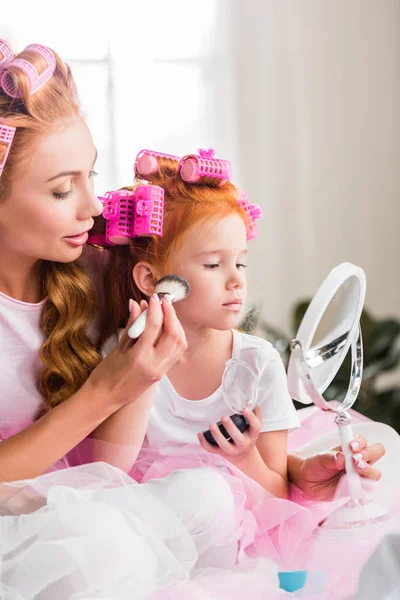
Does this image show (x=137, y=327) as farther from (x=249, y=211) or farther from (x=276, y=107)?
(x=276, y=107)

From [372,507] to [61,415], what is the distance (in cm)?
39

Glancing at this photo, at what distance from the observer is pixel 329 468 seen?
102 cm

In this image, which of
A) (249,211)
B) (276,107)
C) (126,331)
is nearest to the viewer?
(126,331)

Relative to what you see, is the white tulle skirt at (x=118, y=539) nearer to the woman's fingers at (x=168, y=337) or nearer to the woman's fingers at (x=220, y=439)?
the woman's fingers at (x=220, y=439)

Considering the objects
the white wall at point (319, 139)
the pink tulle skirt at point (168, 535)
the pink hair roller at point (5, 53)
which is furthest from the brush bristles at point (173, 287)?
the white wall at point (319, 139)

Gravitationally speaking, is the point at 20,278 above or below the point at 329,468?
above

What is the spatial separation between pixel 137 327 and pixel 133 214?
0.22 m

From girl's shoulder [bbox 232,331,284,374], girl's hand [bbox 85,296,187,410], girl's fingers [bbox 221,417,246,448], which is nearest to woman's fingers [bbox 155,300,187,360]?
girl's hand [bbox 85,296,187,410]

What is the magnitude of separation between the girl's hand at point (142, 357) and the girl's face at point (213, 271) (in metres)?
0.12

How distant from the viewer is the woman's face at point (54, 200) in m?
0.94

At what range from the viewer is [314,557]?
2.86 ft

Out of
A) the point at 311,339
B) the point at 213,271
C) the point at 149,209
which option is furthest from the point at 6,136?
the point at 311,339

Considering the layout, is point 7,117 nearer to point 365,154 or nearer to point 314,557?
point 314,557

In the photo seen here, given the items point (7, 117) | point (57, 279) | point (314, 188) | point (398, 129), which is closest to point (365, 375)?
point (314, 188)
